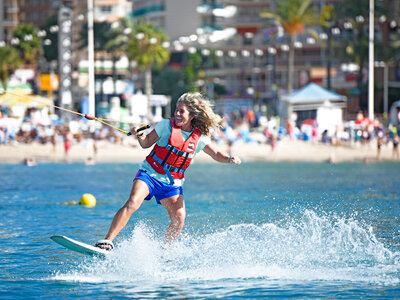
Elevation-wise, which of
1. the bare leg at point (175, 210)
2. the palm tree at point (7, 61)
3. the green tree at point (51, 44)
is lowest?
the bare leg at point (175, 210)

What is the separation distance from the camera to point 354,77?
6781cm

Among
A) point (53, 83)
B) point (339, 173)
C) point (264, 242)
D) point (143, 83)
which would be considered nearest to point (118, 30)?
point (53, 83)

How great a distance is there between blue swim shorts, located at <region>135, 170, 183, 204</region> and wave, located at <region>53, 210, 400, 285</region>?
739mm

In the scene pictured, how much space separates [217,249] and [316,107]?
29.9 meters

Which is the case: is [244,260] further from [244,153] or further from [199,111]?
[244,153]

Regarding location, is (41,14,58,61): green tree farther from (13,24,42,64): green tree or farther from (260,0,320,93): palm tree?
(260,0,320,93): palm tree

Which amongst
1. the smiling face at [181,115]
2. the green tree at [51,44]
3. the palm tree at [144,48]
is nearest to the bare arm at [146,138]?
the smiling face at [181,115]

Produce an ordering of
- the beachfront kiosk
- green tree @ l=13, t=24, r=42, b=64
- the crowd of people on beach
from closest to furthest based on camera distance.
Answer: the crowd of people on beach → the beachfront kiosk → green tree @ l=13, t=24, r=42, b=64

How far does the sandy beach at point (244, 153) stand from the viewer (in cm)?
3166

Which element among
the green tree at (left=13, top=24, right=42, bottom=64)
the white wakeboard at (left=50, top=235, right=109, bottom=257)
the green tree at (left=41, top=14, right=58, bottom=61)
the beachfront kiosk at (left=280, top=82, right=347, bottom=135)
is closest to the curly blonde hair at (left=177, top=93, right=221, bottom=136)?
the white wakeboard at (left=50, top=235, right=109, bottom=257)

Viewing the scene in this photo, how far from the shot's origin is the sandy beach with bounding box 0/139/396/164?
31656 mm

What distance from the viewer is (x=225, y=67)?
8062 centimetres

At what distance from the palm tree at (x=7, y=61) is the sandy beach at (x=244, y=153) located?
148 feet

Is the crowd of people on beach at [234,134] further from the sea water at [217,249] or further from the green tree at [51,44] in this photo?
the green tree at [51,44]
